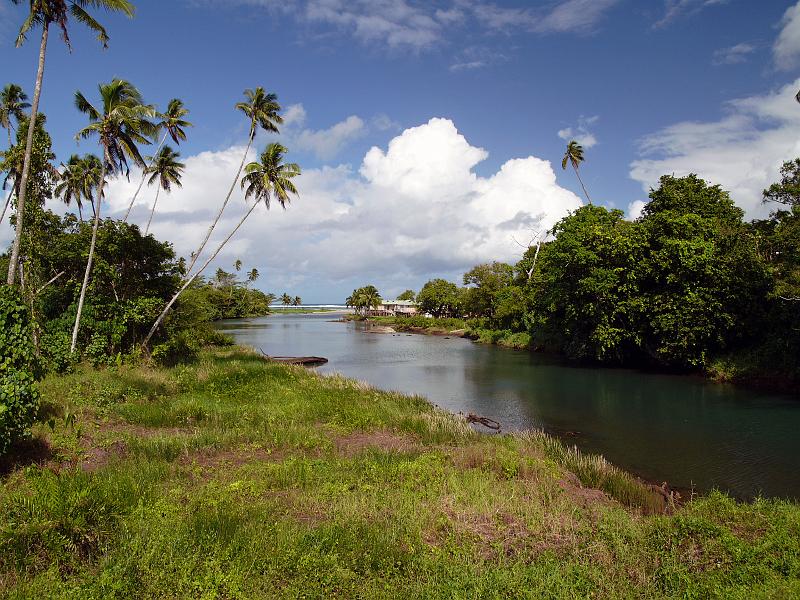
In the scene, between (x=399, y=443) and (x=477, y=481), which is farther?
(x=399, y=443)

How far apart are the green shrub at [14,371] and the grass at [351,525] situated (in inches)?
42.6

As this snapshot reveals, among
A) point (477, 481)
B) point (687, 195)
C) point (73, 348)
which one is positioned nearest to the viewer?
point (477, 481)

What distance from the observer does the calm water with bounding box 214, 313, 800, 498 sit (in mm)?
15711

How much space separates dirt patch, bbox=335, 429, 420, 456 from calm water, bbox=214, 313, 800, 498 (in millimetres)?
7200

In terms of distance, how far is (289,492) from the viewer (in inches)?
403

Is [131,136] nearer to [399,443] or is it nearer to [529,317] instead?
[399,443]

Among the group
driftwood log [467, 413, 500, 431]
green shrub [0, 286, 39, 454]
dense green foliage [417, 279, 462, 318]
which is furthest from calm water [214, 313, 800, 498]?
dense green foliage [417, 279, 462, 318]

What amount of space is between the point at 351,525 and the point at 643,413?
68.2ft

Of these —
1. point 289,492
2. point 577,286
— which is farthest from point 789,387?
point 289,492

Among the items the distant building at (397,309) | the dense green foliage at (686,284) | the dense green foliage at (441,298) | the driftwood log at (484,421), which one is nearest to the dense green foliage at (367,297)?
the distant building at (397,309)

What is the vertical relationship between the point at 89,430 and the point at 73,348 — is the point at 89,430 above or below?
below

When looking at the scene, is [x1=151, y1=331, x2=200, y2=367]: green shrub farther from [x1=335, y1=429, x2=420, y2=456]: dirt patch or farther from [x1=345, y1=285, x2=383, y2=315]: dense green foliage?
[x1=345, y1=285, x2=383, y2=315]: dense green foliage

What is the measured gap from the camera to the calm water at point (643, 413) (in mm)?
15711

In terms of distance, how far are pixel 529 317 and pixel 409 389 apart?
3414 centimetres
